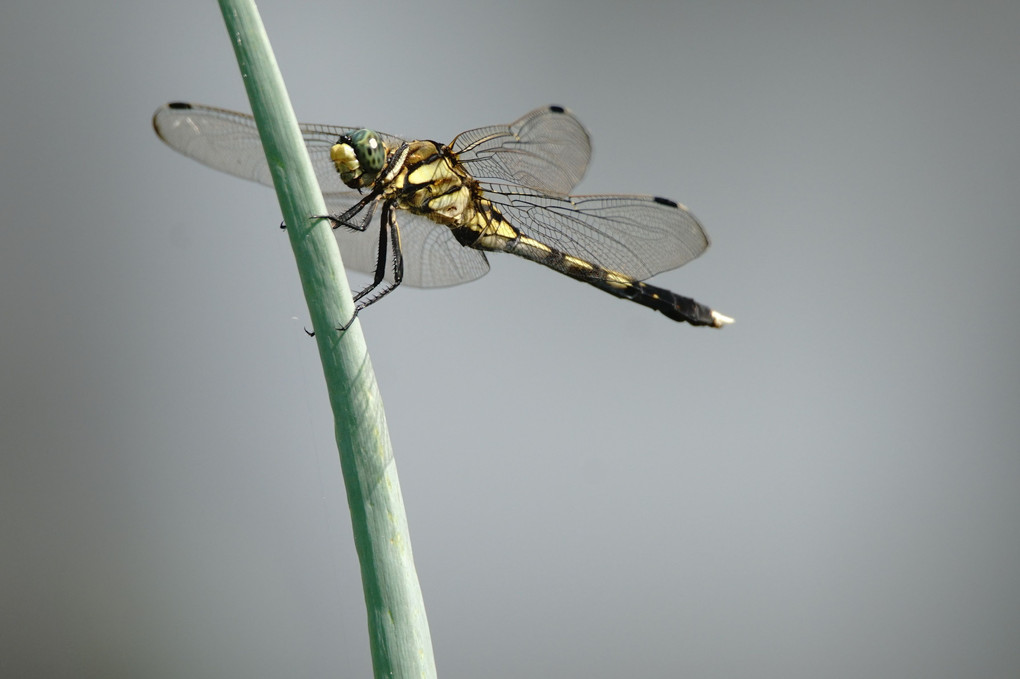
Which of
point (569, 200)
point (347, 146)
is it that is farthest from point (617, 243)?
point (347, 146)

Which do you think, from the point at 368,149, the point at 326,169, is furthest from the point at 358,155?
the point at 326,169

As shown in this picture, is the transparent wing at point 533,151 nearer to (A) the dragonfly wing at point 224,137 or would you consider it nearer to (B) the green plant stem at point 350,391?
(A) the dragonfly wing at point 224,137

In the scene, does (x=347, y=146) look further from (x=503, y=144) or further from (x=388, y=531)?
(x=388, y=531)

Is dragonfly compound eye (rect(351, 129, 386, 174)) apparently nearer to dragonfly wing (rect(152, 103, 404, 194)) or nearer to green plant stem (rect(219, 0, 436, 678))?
dragonfly wing (rect(152, 103, 404, 194))

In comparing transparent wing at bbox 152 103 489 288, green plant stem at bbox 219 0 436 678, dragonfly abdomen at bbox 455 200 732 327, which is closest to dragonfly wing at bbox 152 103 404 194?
transparent wing at bbox 152 103 489 288

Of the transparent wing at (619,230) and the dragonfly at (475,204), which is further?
the transparent wing at (619,230)

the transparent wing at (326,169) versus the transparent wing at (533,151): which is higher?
the transparent wing at (533,151)

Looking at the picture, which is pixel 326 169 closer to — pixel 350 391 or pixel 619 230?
pixel 619 230

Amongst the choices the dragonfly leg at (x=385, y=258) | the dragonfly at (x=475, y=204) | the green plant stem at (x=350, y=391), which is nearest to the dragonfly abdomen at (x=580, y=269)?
the dragonfly at (x=475, y=204)
